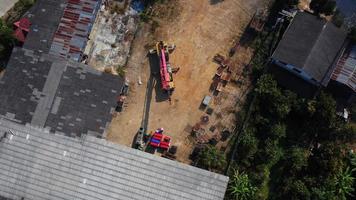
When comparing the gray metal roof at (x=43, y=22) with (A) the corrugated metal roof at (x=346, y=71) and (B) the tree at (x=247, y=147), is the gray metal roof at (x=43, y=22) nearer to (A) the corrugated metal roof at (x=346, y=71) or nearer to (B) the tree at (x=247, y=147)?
(B) the tree at (x=247, y=147)

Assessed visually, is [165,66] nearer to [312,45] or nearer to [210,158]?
[210,158]

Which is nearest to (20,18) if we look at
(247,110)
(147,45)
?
(147,45)

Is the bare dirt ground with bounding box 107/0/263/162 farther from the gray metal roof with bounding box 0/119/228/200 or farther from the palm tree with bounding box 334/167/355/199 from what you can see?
the palm tree with bounding box 334/167/355/199

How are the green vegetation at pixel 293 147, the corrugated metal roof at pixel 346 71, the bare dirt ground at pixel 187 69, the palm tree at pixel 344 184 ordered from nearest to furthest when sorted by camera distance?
the green vegetation at pixel 293 147 < the palm tree at pixel 344 184 < the corrugated metal roof at pixel 346 71 < the bare dirt ground at pixel 187 69

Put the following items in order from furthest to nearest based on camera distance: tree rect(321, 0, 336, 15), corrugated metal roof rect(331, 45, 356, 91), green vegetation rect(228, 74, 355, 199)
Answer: tree rect(321, 0, 336, 15) < corrugated metal roof rect(331, 45, 356, 91) < green vegetation rect(228, 74, 355, 199)

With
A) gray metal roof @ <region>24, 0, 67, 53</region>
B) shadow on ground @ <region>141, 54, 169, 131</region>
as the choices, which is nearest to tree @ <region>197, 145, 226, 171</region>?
shadow on ground @ <region>141, 54, 169, 131</region>

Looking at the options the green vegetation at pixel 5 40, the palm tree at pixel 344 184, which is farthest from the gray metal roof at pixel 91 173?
the palm tree at pixel 344 184

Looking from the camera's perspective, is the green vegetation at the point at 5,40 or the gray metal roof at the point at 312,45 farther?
the green vegetation at the point at 5,40
